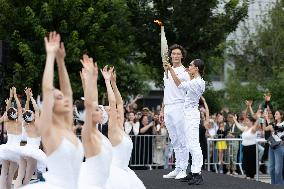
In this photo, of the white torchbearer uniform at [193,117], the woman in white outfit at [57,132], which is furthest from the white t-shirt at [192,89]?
the woman in white outfit at [57,132]

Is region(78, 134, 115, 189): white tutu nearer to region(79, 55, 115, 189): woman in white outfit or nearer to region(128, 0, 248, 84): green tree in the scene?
region(79, 55, 115, 189): woman in white outfit

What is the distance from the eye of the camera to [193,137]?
35.4 feet

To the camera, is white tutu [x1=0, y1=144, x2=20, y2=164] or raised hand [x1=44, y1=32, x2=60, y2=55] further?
white tutu [x1=0, y1=144, x2=20, y2=164]

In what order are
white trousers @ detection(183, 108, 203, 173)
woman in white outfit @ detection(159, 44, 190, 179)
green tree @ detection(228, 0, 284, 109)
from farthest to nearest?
green tree @ detection(228, 0, 284, 109) < woman in white outfit @ detection(159, 44, 190, 179) < white trousers @ detection(183, 108, 203, 173)

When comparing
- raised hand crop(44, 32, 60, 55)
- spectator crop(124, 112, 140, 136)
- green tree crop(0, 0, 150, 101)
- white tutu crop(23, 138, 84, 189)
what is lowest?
white tutu crop(23, 138, 84, 189)

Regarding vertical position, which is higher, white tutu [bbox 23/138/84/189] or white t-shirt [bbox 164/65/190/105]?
white t-shirt [bbox 164/65/190/105]

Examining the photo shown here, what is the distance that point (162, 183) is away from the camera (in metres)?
11.2

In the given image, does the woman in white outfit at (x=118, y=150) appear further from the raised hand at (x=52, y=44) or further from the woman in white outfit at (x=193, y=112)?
the woman in white outfit at (x=193, y=112)

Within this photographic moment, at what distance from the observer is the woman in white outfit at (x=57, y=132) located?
6.30 m

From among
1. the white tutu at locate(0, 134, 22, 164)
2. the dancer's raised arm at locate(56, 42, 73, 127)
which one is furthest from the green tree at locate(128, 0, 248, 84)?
the dancer's raised arm at locate(56, 42, 73, 127)

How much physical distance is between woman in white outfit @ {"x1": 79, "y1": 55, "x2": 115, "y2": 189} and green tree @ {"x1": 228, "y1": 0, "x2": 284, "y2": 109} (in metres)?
24.1

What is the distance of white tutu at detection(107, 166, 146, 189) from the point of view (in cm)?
823

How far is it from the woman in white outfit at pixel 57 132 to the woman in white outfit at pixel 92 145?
309 mm

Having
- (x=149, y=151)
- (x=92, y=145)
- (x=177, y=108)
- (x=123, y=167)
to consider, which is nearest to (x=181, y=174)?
(x=177, y=108)
